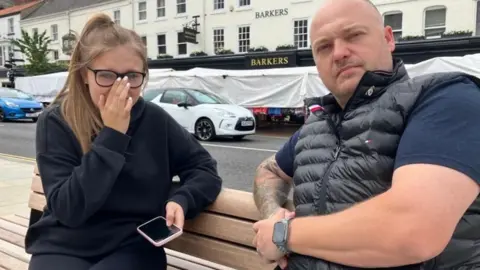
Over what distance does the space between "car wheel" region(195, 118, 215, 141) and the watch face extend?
10686 mm

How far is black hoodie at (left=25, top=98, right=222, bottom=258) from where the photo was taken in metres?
1.81

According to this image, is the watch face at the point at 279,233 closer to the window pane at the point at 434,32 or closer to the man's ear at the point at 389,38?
the man's ear at the point at 389,38

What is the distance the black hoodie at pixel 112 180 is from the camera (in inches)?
71.4

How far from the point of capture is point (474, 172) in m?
1.14

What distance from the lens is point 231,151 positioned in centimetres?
1036

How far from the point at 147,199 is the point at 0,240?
173 cm

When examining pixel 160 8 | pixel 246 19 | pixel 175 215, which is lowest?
pixel 175 215

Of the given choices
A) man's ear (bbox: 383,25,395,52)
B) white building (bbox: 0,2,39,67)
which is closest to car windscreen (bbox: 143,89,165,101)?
man's ear (bbox: 383,25,395,52)

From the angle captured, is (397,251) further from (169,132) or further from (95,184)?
(169,132)

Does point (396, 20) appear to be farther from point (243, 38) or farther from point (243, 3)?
point (243, 3)

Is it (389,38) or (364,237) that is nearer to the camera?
(364,237)

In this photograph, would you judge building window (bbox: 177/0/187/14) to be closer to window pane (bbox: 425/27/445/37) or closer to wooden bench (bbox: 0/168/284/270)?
window pane (bbox: 425/27/445/37)

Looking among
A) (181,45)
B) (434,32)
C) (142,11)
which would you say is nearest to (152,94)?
(434,32)

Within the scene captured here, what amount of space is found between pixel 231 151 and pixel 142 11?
66.3 ft
